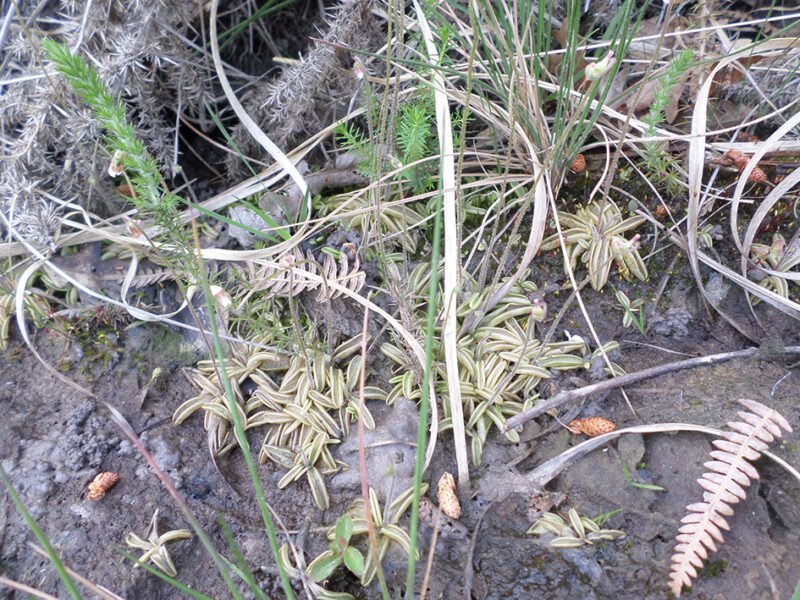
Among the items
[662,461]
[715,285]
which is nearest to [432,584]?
[662,461]

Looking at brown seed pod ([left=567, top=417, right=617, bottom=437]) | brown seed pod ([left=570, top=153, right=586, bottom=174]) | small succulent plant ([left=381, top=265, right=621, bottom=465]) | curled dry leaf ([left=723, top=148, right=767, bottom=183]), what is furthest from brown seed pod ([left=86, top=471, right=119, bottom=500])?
curled dry leaf ([left=723, top=148, right=767, bottom=183])

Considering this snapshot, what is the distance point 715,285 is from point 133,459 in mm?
3433

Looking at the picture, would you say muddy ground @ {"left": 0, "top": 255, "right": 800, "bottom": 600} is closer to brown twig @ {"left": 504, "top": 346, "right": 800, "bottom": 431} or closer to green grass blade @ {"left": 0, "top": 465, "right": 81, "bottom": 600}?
brown twig @ {"left": 504, "top": 346, "right": 800, "bottom": 431}

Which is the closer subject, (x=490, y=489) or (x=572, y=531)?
(x=572, y=531)

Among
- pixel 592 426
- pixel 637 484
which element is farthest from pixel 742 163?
pixel 637 484

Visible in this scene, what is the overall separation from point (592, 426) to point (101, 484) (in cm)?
253

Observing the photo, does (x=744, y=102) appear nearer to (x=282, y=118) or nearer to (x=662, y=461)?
(x=662, y=461)

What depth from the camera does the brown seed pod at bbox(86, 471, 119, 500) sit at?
2.66 metres

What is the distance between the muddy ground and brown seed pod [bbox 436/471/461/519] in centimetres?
8

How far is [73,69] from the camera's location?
6.46 feet

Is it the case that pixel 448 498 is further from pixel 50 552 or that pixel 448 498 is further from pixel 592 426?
pixel 50 552

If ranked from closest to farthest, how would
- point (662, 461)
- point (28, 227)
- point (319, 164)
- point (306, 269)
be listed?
point (662, 461) → point (306, 269) → point (28, 227) → point (319, 164)

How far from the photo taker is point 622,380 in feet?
8.87

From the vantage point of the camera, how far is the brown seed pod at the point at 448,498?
2451 mm
